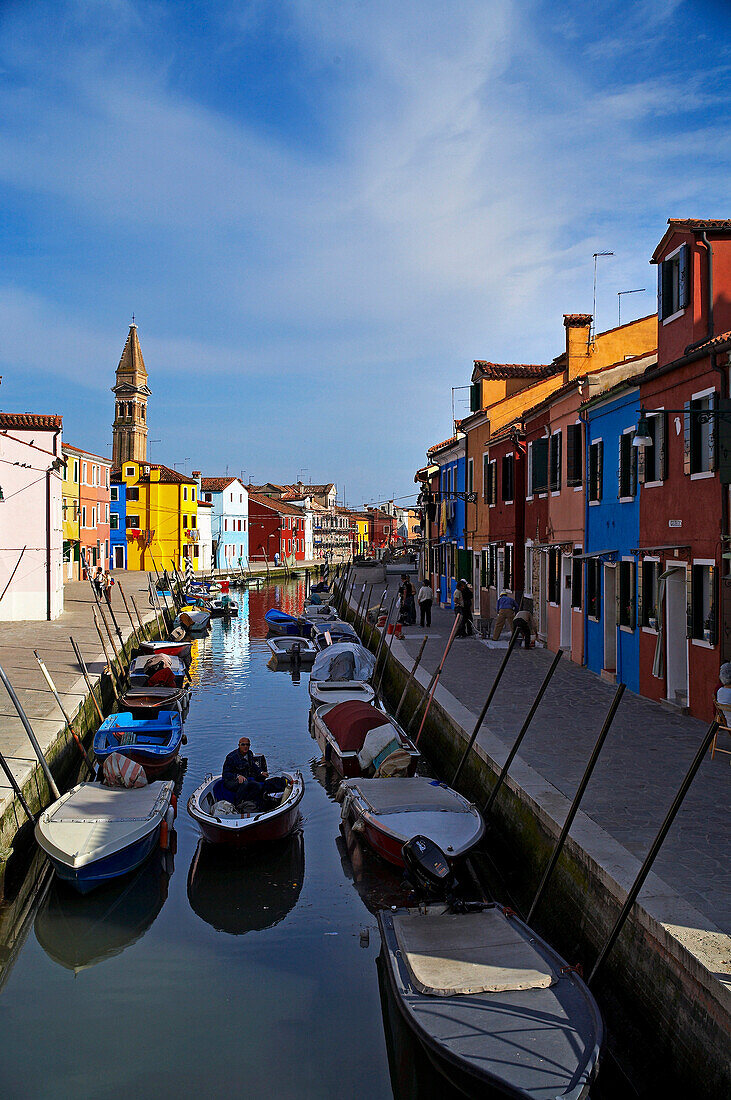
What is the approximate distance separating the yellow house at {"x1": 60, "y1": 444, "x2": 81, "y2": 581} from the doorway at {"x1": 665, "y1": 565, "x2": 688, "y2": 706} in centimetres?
3748

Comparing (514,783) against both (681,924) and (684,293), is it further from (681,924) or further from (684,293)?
(684,293)

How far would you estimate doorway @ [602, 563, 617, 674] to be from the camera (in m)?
17.5

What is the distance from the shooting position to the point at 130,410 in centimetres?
8200

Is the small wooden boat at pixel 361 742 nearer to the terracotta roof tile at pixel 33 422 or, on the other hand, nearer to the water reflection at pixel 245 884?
the water reflection at pixel 245 884

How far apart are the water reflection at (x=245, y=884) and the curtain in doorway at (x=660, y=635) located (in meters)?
6.66

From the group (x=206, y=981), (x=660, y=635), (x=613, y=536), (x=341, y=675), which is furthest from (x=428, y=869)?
(x=341, y=675)

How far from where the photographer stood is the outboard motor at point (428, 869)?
29.1 feet

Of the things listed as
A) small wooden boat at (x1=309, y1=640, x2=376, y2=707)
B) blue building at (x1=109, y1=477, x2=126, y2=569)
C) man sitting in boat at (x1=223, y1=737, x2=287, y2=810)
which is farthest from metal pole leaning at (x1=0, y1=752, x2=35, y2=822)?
blue building at (x1=109, y1=477, x2=126, y2=569)

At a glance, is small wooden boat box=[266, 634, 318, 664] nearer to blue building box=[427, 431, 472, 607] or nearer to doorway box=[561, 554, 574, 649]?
blue building box=[427, 431, 472, 607]

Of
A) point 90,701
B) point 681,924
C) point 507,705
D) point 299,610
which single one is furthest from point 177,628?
point 681,924

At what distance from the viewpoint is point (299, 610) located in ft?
167

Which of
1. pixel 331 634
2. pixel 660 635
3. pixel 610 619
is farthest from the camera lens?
pixel 331 634

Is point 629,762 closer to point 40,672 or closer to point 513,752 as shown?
point 513,752

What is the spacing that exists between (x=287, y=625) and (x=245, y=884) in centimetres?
2452
